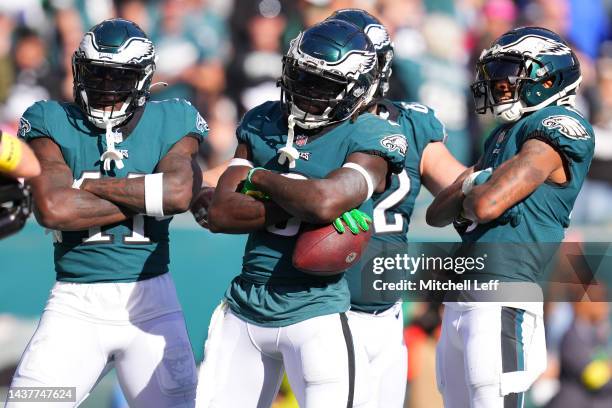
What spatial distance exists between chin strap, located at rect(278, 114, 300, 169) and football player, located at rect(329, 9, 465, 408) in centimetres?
77

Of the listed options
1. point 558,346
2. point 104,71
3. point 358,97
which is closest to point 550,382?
point 558,346

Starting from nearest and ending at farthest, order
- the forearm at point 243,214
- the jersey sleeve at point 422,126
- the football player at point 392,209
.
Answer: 1. the forearm at point 243,214
2. the football player at point 392,209
3. the jersey sleeve at point 422,126

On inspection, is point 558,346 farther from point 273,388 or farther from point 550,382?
point 273,388

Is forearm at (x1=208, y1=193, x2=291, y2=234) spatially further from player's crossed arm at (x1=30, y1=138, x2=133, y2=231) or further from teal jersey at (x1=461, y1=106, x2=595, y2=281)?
teal jersey at (x1=461, y1=106, x2=595, y2=281)

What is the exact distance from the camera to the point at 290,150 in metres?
3.33

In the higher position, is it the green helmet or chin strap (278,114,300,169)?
the green helmet

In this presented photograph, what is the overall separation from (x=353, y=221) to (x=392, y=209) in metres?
0.91

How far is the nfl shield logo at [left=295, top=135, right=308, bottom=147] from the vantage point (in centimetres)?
342

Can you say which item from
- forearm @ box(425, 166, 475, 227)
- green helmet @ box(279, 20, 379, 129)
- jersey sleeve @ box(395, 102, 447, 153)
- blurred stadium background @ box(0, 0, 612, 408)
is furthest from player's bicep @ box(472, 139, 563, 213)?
blurred stadium background @ box(0, 0, 612, 408)

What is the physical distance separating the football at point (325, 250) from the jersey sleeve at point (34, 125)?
3.89 ft

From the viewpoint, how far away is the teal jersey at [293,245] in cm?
→ 333

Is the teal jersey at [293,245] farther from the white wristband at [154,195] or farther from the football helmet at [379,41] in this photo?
the football helmet at [379,41]

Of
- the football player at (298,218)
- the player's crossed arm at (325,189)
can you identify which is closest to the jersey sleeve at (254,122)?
the football player at (298,218)

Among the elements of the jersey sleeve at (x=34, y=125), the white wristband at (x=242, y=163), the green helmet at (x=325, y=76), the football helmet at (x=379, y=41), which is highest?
the football helmet at (x=379, y=41)
